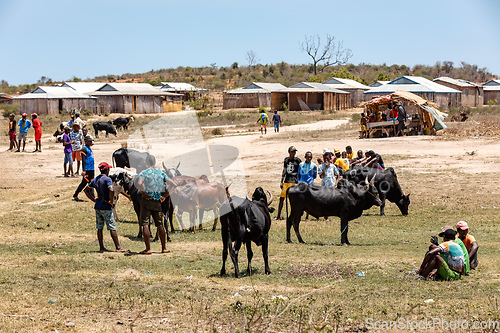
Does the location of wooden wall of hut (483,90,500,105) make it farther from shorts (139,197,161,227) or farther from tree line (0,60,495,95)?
shorts (139,197,161,227)

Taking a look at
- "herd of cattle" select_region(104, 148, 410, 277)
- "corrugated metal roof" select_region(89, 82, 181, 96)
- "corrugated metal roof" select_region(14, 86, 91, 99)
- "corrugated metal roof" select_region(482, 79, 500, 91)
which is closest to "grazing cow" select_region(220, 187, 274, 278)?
"herd of cattle" select_region(104, 148, 410, 277)

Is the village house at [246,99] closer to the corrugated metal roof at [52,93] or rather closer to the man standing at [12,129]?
the corrugated metal roof at [52,93]

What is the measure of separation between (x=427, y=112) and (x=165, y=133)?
19054 millimetres

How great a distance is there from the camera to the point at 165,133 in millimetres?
42469

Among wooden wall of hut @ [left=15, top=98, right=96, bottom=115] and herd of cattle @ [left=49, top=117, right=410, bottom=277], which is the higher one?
wooden wall of hut @ [left=15, top=98, right=96, bottom=115]

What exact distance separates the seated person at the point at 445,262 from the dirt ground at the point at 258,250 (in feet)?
0.88

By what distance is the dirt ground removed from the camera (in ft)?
24.8

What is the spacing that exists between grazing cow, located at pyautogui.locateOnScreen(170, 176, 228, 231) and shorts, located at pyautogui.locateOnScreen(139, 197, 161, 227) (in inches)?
101

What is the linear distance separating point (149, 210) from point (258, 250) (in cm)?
247

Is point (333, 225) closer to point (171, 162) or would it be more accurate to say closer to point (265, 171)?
point (265, 171)

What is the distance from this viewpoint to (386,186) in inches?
628

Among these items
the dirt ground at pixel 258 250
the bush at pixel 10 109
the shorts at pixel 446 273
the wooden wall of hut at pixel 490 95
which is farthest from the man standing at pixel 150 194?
the wooden wall of hut at pixel 490 95

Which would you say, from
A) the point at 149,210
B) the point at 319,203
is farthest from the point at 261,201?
the point at 319,203

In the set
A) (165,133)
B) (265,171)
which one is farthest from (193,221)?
(165,133)
